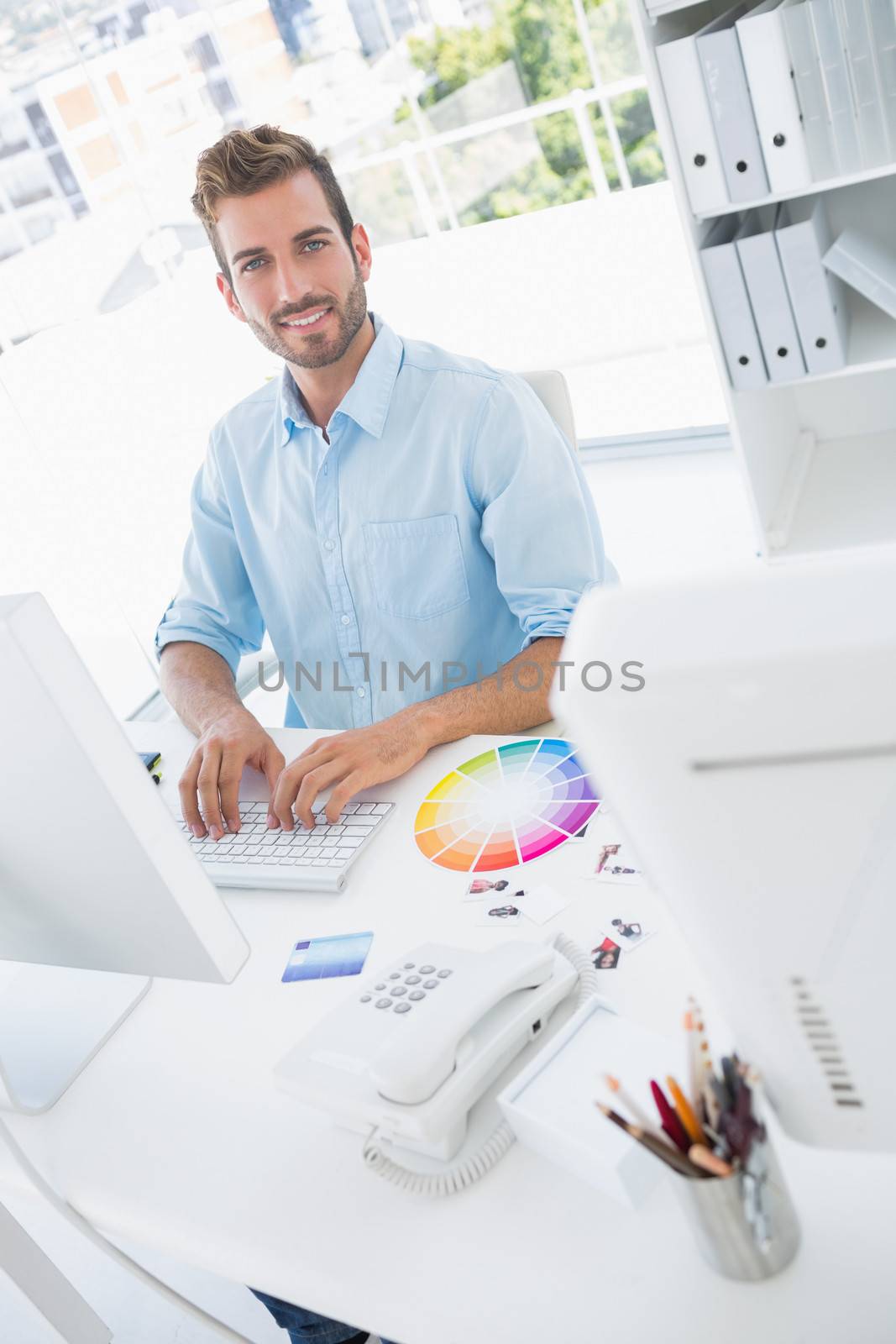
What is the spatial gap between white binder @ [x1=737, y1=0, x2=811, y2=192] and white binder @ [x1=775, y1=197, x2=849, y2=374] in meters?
0.10

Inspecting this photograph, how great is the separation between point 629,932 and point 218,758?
0.59 m

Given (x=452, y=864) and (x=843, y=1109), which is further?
(x=452, y=864)

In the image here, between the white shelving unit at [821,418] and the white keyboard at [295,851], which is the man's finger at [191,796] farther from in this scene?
the white shelving unit at [821,418]

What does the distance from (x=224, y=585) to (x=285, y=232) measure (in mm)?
532

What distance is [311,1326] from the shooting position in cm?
114

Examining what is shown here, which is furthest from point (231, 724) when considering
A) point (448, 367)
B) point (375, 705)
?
point (448, 367)

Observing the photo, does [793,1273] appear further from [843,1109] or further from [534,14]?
[534,14]

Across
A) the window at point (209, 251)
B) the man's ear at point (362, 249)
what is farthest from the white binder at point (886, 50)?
the window at point (209, 251)

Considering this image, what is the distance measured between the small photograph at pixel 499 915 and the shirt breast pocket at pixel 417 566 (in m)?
0.63

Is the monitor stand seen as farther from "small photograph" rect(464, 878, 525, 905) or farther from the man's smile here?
the man's smile

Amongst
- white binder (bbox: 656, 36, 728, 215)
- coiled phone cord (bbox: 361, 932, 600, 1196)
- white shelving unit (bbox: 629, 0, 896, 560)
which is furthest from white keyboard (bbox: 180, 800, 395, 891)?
white binder (bbox: 656, 36, 728, 215)

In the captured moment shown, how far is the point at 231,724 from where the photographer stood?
1.42m

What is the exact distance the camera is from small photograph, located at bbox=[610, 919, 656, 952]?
3.06ft

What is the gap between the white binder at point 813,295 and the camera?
2213 mm
